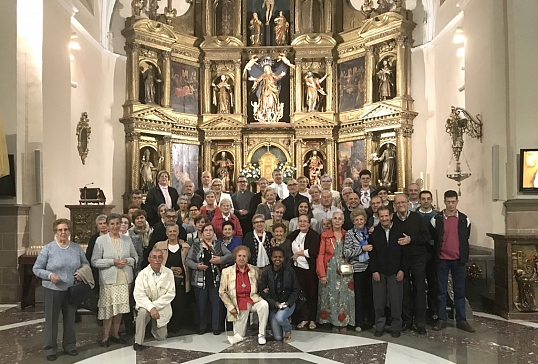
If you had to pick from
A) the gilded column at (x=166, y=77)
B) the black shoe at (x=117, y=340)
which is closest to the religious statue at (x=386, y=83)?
the gilded column at (x=166, y=77)

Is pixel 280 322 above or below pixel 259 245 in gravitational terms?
below

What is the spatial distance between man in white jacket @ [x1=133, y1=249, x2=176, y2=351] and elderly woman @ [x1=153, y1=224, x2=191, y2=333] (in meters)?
0.31

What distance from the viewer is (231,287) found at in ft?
19.4

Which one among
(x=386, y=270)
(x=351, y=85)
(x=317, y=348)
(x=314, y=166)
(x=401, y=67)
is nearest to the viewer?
(x=317, y=348)

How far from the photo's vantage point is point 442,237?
6387 mm

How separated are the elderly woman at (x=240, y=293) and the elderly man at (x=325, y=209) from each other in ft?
4.60

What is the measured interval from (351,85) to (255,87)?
2629 mm

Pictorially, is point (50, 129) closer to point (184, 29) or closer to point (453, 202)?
point (184, 29)

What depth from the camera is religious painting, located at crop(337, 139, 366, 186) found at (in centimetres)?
1313

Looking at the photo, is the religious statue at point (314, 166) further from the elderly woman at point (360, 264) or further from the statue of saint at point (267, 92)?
the elderly woman at point (360, 264)

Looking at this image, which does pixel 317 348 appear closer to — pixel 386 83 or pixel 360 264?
pixel 360 264

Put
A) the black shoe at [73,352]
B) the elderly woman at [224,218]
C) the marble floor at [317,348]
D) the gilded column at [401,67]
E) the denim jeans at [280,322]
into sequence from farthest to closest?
the gilded column at [401,67], the elderly woman at [224,218], the denim jeans at [280,322], the black shoe at [73,352], the marble floor at [317,348]

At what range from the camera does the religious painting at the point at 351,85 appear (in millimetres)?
13344

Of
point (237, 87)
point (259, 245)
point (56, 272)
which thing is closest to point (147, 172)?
point (237, 87)
